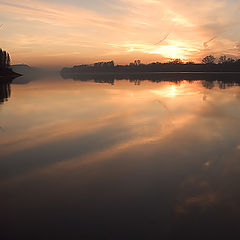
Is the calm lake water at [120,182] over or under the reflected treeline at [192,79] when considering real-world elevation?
under

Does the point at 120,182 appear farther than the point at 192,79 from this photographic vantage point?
No

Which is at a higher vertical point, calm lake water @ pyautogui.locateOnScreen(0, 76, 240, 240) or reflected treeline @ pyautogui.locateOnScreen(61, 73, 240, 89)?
reflected treeline @ pyautogui.locateOnScreen(61, 73, 240, 89)

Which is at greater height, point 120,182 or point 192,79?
point 192,79

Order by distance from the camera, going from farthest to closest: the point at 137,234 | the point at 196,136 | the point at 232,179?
the point at 196,136, the point at 232,179, the point at 137,234

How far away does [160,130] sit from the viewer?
44.0 ft

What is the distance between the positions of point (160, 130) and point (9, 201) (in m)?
9.27

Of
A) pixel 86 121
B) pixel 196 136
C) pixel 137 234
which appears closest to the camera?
pixel 137 234

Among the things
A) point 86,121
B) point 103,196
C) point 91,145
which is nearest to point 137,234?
point 103,196

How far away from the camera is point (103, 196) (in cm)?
635

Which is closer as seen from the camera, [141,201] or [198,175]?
[141,201]

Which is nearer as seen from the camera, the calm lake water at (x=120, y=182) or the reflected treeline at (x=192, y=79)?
the calm lake water at (x=120, y=182)

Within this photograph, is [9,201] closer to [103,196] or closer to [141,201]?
[103,196]

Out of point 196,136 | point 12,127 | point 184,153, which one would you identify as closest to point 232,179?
point 184,153

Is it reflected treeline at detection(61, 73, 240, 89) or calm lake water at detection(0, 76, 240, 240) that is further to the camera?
reflected treeline at detection(61, 73, 240, 89)
